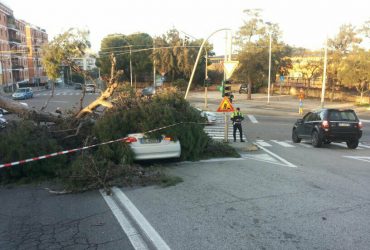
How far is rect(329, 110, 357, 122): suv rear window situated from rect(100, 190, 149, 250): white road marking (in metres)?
11.2

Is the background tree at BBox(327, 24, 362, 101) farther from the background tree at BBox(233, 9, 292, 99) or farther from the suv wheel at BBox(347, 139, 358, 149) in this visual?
the suv wheel at BBox(347, 139, 358, 149)

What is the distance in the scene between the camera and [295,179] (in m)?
7.71

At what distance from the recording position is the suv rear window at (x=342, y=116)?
49.2ft

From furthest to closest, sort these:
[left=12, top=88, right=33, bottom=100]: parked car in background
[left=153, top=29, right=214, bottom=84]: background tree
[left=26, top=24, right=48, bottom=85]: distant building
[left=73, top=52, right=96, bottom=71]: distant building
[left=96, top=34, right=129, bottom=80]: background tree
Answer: [left=26, top=24, right=48, bottom=85]: distant building → [left=96, top=34, right=129, bottom=80]: background tree → [left=153, top=29, right=214, bottom=84]: background tree → [left=12, top=88, right=33, bottom=100]: parked car in background → [left=73, top=52, right=96, bottom=71]: distant building

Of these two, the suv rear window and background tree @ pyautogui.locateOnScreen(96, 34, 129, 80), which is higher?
background tree @ pyautogui.locateOnScreen(96, 34, 129, 80)

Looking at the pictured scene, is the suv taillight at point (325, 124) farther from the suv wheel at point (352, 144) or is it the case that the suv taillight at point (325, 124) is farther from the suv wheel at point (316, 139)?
the suv wheel at point (352, 144)

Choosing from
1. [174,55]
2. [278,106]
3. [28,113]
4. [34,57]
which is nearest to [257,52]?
[278,106]

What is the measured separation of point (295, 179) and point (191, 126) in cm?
331

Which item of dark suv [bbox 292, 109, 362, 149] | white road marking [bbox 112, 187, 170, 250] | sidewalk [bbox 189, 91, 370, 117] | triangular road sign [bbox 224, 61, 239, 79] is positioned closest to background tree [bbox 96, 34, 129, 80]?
sidewalk [bbox 189, 91, 370, 117]

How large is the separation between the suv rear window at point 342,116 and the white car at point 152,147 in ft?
27.0

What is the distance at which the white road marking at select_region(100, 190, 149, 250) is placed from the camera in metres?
4.48

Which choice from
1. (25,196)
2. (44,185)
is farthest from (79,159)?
(25,196)

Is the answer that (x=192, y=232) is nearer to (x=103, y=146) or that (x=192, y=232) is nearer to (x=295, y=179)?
(x=295, y=179)

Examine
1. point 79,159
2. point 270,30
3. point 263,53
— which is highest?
point 270,30
